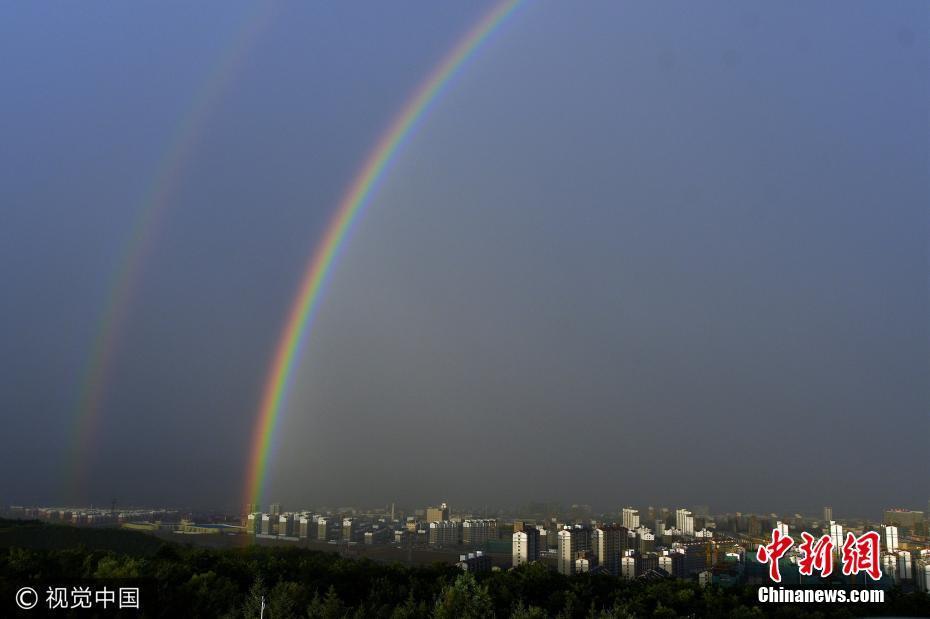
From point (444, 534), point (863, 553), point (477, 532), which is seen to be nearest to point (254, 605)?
point (863, 553)

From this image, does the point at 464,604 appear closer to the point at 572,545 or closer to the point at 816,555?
the point at 816,555

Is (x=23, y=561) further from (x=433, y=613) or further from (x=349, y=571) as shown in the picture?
(x=433, y=613)

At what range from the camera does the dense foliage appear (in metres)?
10.7

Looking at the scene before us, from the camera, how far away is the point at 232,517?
195ft

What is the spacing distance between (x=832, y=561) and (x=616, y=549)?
22.2 meters

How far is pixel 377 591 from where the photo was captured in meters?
14.8

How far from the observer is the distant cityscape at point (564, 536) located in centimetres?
2422

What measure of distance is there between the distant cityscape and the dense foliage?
7.10ft

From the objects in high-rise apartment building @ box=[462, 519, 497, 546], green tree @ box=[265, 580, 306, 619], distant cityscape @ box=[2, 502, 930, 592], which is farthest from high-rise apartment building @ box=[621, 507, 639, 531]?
green tree @ box=[265, 580, 306, 619]

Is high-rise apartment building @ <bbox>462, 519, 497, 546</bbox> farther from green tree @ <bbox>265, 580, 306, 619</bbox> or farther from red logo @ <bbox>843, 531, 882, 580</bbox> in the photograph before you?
green tree @ <bbox>265, 580, 306, 619</bbox>

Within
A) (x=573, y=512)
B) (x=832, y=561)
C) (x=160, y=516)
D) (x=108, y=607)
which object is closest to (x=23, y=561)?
(x=108, y=607)

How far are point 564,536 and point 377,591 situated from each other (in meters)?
24.6

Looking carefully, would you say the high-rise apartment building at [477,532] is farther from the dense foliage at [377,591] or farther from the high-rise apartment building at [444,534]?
the dense foliage at [377,591]

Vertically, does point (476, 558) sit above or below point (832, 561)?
below
